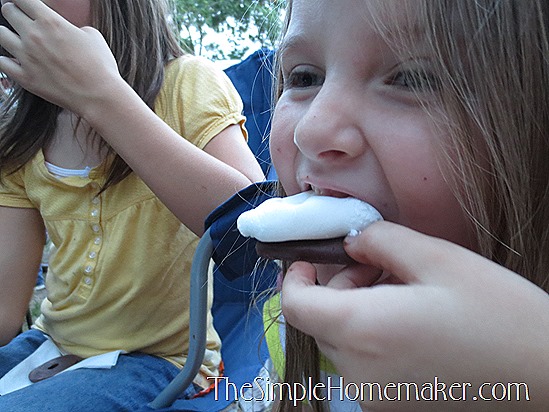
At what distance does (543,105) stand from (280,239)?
0.36 metres

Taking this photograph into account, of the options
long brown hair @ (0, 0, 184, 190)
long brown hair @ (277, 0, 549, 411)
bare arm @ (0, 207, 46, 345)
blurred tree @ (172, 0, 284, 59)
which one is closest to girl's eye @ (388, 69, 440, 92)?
long brown hair @ (277, 0, 549, 411)

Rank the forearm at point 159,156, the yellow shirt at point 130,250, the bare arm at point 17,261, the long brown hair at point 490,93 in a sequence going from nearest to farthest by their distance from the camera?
the long brown hair at point 490,93 < the forearm at point 159,156 < the yellow shirt at point 130,250 < the bare arm at point 17,261

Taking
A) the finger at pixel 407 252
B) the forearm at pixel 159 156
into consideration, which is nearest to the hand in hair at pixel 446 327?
the finger at pixel 407 252

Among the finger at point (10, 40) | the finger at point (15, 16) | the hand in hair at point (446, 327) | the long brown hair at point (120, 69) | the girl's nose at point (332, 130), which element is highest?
the long brown hair at point (120, 69)

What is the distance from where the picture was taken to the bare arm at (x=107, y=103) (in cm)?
116

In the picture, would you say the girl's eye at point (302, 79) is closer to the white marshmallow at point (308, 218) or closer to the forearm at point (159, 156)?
the white marshmallow at point (308, 218)

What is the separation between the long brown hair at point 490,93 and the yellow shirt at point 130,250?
0.84 m

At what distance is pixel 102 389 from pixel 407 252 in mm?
952

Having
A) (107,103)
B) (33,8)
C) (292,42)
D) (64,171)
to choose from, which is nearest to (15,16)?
(33,8)

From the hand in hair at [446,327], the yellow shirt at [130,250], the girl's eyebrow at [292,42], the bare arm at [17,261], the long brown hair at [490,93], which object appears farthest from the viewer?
the bare arm at [17,261]

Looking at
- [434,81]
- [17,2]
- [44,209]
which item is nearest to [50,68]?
[17,2]

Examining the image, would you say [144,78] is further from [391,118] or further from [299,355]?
[391,118]

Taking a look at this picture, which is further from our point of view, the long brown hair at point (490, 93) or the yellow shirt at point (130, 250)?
the yellow shirt at point (130, 250)

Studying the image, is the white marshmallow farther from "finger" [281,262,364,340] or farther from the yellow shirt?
the yellow shirt
